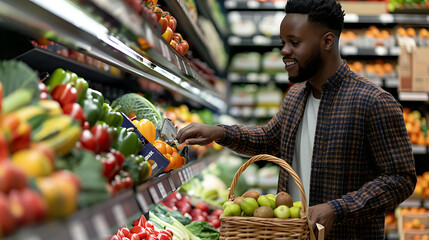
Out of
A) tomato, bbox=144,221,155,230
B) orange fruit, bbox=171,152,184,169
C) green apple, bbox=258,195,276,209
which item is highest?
orange fruit, bbox=171,152,184,169

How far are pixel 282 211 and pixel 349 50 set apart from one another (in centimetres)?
386

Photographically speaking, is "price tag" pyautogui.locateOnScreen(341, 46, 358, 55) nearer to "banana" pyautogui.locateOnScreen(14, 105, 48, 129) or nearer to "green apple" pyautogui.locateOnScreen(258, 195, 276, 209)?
"green apple" pyautogui.locateOnScreen(258, 195, 276, 209)

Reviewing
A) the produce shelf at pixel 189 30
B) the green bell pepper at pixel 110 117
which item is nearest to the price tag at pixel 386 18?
the produce shelf at pixel 189 30

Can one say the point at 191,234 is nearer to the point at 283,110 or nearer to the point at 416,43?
the point at 283,110

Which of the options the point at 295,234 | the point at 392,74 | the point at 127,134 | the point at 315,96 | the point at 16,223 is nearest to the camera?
the point at 16,223

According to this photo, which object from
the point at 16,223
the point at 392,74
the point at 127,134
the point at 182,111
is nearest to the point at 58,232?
the point at 16,223

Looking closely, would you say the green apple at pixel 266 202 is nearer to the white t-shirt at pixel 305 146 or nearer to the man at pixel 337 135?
the man at pixel 337 135

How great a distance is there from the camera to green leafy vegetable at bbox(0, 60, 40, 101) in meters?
0.94

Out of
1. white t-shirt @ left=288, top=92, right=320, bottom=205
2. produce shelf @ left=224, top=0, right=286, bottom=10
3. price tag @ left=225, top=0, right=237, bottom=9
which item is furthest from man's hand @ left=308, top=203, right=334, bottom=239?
price tag @ left=225, top=0, right=237, bottom=9

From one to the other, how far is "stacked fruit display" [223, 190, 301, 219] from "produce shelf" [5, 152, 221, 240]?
252 millimetres

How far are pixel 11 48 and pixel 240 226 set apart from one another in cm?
92

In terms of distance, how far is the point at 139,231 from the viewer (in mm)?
1868

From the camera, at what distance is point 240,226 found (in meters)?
1.47

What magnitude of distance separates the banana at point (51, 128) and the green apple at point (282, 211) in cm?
86
